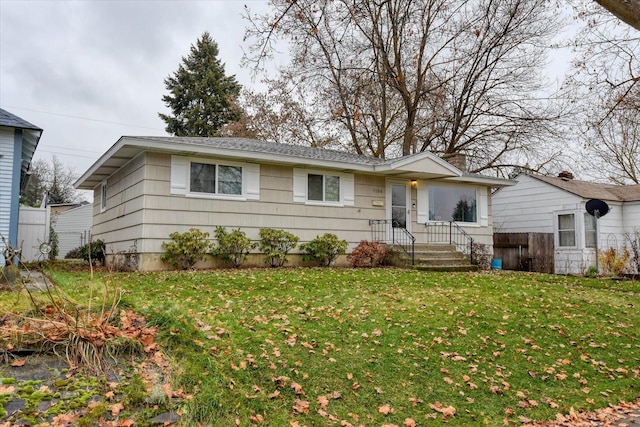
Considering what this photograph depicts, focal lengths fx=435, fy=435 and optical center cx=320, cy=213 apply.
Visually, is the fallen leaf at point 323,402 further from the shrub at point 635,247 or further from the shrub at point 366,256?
the shrub at point 635,247

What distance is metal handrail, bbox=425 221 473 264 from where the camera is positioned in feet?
46.8

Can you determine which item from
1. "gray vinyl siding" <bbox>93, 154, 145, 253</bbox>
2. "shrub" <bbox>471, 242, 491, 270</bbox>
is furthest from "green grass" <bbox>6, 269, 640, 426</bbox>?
"shrub" <bbox>471, 242, 491, 270</bbox>

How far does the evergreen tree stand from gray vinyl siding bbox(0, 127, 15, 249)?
19.6 m

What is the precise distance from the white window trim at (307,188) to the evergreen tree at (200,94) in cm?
1921

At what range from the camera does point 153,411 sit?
2.95 metres

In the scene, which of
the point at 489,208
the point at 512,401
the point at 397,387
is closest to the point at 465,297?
the point at 512,401

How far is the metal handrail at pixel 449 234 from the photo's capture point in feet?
46.8

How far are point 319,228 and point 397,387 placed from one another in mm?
8423

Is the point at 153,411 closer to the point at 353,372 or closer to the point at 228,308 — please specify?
the point at 353,372

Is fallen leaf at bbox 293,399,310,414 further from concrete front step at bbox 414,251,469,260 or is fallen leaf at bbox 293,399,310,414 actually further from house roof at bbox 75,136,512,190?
concrete front step at bbox 414,251,469,260

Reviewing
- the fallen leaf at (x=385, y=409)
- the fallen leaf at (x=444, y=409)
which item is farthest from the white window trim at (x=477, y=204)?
the fallen leaf at (x=385, y=409)

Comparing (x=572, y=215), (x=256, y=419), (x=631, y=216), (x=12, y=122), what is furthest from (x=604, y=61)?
(x=12, y=122)

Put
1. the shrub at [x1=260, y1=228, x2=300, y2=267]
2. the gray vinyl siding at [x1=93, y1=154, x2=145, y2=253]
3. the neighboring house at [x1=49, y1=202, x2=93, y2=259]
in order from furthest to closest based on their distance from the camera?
1. the neighboring house at [x1=49, y1=202, x2=93, y2=259]
2. the shrub at [x1=260, y1=228, x2=300, y2=267]
3. the gray vinyl siding at [x1=93, y1=154, x2=145, y2=253]

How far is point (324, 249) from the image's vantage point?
11914 mm
